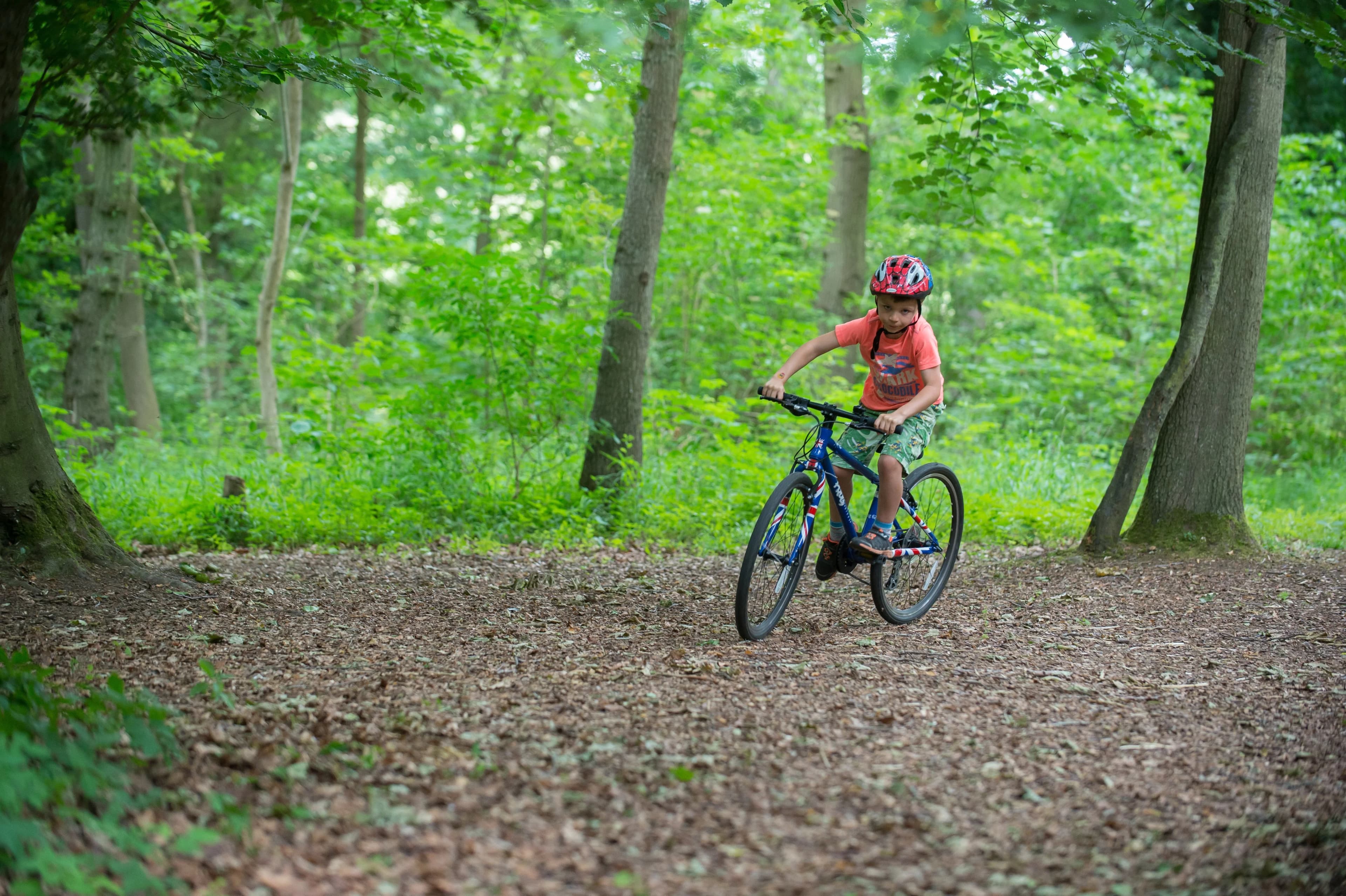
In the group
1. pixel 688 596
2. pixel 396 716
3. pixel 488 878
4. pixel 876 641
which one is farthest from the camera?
pixel 688 596

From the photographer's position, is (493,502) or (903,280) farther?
(493,502)

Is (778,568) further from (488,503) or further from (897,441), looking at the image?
(488,503)

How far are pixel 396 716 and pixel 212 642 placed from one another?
151cm

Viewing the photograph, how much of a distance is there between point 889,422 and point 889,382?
0.55 metres

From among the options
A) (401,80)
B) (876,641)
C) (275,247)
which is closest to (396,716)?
(876,641)

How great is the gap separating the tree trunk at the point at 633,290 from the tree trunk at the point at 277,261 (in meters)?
4.08

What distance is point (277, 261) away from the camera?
417 inches

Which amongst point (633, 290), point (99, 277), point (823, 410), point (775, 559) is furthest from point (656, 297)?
point (775, 559)

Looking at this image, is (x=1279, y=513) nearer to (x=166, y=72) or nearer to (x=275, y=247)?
(x=166, y=72)

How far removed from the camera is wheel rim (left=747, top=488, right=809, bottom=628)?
4.62 m

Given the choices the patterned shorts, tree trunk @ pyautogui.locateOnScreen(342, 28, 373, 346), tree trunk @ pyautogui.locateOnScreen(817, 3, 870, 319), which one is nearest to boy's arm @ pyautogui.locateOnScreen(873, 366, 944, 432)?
the patterned shorts

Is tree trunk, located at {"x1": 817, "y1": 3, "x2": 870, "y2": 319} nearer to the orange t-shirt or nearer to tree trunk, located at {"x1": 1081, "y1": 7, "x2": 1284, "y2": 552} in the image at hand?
tree trunk, located at {"x1": 1081, "y1": 7, "x2": 1284, "y2": 552}

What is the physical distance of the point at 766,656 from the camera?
438cm

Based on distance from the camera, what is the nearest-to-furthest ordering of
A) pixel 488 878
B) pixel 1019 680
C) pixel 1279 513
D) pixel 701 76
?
pixel 488 878
pixel 1019 680
pixel 1279 513
pixel 701 76
